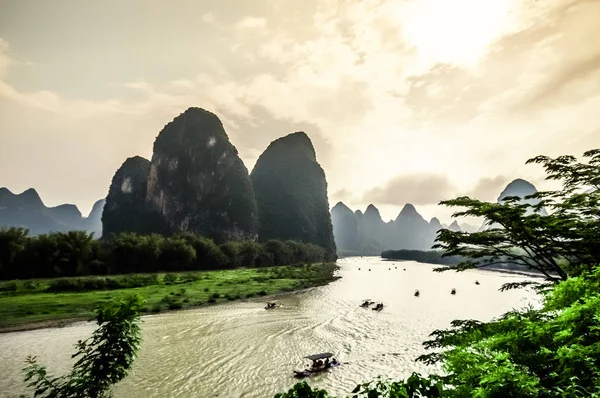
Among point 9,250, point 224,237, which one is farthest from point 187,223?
point 9,250

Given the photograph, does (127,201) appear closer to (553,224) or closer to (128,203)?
(128,203)

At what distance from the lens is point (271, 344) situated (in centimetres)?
2033

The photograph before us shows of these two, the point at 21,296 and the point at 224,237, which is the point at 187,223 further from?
the point at 21,296

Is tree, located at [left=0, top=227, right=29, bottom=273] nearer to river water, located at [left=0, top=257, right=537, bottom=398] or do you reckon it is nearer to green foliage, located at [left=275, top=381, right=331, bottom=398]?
river water, located at [left=0, top=257, right=537, bottom=398]

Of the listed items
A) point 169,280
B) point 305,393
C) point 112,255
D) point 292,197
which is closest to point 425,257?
point 292,197

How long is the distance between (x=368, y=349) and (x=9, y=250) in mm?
50699

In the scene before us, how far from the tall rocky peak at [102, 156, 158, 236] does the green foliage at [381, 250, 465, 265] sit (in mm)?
125880

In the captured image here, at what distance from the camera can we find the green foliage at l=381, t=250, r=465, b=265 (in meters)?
127

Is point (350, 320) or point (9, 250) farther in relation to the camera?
point (9, 250)

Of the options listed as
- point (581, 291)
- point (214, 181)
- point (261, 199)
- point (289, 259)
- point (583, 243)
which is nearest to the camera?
point (581, 291)

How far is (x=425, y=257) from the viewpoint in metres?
140

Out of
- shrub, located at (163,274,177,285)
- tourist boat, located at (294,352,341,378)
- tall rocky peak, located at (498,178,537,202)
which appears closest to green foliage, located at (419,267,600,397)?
tourist boat, located at (294,352,341,378)

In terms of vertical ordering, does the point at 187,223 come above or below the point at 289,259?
above

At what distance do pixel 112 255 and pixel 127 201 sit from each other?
337 ft
